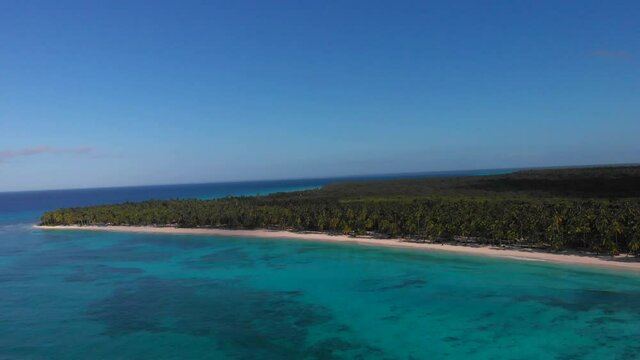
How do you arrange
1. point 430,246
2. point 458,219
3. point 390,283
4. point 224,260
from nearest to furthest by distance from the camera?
point 390,283 → point 224,260 → point 430,246 → point 458,219

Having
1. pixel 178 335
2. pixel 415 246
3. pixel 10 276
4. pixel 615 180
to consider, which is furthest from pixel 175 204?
pixel 615 180

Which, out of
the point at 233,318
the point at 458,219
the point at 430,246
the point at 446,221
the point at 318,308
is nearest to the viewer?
the point at 233,318

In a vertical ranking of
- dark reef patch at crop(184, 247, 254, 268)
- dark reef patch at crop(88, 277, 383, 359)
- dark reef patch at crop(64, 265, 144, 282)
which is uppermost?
dark reef patch at crop(64, 265, 144, 282)

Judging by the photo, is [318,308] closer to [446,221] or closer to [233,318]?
[233,318]

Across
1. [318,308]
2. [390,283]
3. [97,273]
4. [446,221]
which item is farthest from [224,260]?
[446,221]

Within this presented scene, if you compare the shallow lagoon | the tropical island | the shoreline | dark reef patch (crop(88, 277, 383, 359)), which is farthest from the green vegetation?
dark reef patch (crop(88, 277, 383, 359))

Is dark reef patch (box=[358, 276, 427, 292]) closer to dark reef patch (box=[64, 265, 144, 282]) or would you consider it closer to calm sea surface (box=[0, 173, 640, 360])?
calm sea surface (box=[0, 173, 640, 360])

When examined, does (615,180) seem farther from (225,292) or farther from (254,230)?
(225,292)

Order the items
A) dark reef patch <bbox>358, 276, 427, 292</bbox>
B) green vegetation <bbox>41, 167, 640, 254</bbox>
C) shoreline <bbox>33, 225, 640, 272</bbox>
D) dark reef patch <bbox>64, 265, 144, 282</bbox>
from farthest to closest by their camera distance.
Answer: green vegetation <bbox>41, 167, 640, 254</bbox>
dark reef patch <bbox>64, 265, 144, 282</bbox>
shoreline <bbox>33, 225, 640, 272</bbox>
dark reef patch <bbox>358, 276, 427, 292</bbox>
